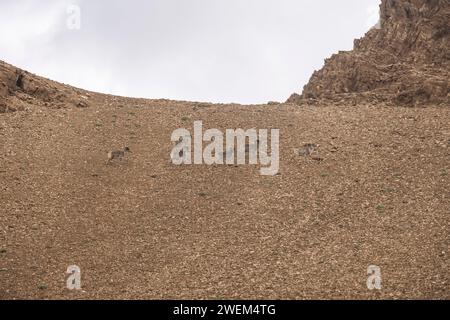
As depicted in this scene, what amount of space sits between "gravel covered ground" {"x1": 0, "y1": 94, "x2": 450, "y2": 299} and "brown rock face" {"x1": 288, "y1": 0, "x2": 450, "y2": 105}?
11.4 feet

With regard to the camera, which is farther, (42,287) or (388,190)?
(388,190)

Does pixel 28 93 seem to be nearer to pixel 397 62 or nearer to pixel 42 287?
pixel 42 287

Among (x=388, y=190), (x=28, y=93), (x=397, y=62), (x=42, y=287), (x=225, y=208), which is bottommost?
(x=42, y=287)

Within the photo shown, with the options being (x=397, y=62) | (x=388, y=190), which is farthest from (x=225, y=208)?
(x=397, y=62)

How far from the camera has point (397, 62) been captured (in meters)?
36.7

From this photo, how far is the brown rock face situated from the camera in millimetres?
33906

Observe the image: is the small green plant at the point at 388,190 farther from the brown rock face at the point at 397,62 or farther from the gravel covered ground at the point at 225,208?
the brown rock face at the point at 397,62

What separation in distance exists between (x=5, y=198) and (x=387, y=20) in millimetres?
27601

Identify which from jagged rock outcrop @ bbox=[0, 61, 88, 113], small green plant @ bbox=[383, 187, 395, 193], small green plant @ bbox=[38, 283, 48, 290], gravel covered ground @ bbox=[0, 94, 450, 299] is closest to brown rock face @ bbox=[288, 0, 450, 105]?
gravel covered ground @ bbox=[0, 94, 450, 299]

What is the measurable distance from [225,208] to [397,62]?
19.6 meters

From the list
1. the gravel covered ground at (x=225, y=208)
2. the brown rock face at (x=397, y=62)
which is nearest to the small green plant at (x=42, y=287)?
the gravel covered ground at (x=225, y=208)

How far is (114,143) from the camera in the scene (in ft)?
90.9
